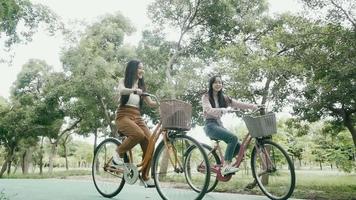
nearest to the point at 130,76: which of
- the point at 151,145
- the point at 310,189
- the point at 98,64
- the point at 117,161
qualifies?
the point at 151,145

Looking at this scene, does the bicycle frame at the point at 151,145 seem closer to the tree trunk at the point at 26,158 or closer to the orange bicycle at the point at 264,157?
the orange bicycle at the point at 264,157

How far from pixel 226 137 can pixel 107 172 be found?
1701 millimetres

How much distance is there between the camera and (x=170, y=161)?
4.59m

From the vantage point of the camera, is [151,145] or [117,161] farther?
[117,161]

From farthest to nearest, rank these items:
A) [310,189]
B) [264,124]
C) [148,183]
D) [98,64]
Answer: [98,64], [310,189], [148,183], [264,124]

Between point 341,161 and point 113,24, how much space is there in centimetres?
1767

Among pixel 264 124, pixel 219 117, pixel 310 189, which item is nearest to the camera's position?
pixel 264 124

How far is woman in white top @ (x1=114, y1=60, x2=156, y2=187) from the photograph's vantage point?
482cm

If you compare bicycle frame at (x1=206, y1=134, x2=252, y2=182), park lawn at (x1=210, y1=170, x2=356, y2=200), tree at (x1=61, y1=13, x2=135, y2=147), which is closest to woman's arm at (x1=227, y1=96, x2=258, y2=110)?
bicycle frame at (x1=206, y1=134, x2=252, y2=182)

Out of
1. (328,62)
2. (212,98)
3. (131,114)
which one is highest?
(328,62)

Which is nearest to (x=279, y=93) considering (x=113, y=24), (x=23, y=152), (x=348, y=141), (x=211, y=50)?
(x=211, y=50)

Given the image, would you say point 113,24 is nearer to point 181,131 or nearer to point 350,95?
point 350,95

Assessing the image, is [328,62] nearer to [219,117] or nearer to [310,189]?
[310,189]

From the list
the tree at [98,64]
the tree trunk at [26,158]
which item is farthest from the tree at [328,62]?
the tree trunk at [26,158]
